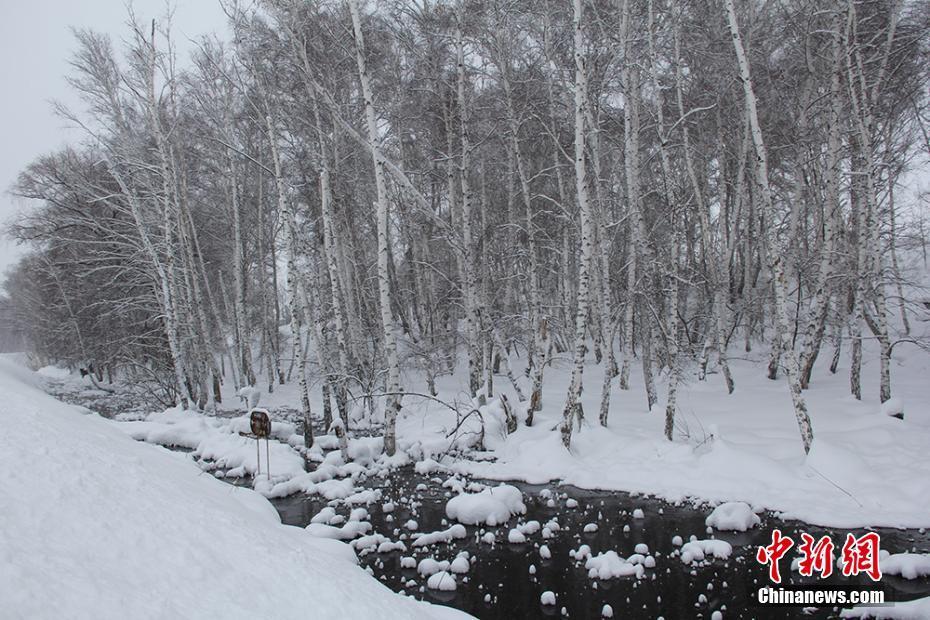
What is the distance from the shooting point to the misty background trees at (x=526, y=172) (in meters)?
10.4

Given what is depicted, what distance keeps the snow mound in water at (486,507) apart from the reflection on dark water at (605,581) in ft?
0.53

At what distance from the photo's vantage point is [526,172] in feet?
50.0

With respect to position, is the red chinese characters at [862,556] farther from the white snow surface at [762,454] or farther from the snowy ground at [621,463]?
the white snow surface at [762,454]

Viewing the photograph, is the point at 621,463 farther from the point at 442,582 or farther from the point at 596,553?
the point at 442,582

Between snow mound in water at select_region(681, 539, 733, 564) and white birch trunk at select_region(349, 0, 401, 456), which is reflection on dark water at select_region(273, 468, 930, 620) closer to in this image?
snow mound in water at select_region(681, 539, 733, 564)

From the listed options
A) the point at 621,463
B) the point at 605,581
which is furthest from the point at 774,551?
the point at 621,463

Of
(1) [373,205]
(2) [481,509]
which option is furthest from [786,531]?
(1) [373,205]

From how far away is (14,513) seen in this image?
11.7ft

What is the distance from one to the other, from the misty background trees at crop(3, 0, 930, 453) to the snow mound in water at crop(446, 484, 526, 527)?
2516mm

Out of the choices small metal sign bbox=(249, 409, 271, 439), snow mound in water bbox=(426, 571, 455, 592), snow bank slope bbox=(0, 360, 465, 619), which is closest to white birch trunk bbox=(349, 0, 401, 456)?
small metal sign bbox=(249, 409, 271, 439)

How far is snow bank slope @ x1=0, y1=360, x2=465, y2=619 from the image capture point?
292 cm

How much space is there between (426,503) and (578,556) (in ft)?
9.25

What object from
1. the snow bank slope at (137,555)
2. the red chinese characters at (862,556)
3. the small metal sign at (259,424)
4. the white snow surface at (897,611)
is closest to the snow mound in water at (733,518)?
the red chinese characters at (862,556)

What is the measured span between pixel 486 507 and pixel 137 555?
184 inches
